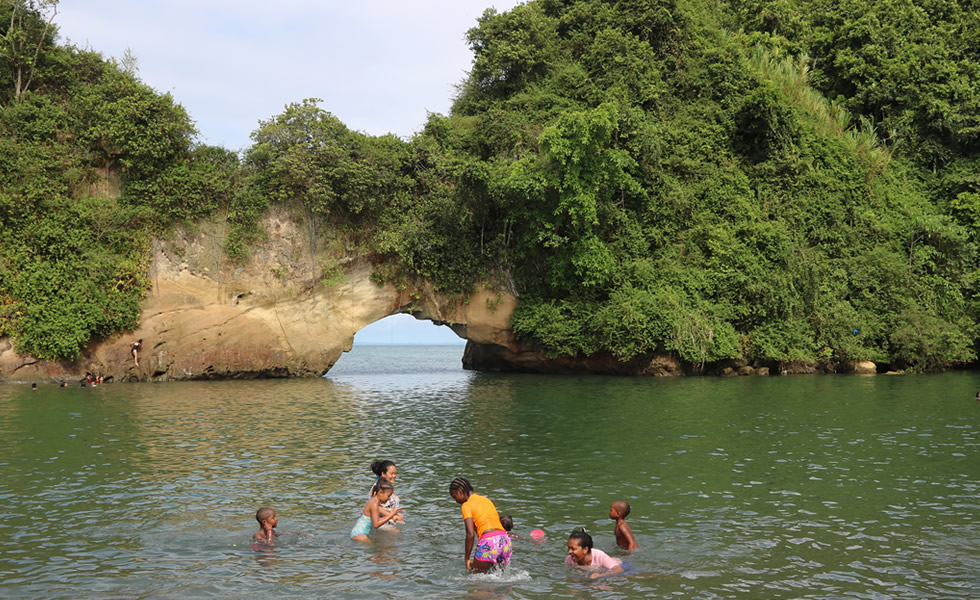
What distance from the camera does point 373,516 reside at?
9867 mm

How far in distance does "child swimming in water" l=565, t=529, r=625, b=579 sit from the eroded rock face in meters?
26.3

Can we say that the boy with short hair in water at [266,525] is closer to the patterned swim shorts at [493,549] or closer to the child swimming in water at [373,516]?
the child swimming in water at [373,516]

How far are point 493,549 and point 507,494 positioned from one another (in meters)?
3.56

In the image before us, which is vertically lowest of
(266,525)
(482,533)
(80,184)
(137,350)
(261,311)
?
(266,525)

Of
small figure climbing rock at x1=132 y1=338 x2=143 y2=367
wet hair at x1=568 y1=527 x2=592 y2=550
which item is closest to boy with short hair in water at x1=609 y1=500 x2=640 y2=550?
wet hair at x1=568 y1=527 x2=592 y2=550

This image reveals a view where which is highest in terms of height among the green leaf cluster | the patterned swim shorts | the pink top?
the green leaf cluster

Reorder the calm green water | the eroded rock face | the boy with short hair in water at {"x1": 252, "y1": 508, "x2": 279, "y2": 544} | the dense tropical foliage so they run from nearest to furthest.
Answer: the calm green water
the boy with short hair in water at {"x1": 252, "y1": 508, "x2": 279, "y2": 544}
the eroded rock face
the dense tropical foliage

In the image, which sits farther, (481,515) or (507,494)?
(507,494)

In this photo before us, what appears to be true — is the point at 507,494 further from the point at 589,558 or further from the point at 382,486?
the point at 589,558

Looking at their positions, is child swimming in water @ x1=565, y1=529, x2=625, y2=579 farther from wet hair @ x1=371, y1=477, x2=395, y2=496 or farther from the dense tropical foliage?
the dense tropical foliage

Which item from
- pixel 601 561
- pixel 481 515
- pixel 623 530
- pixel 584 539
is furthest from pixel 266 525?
pixel 623 530

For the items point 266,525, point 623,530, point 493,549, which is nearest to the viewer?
point 493,549

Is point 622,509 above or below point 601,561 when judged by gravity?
above

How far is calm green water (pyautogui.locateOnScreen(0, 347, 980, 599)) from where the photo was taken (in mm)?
8211
